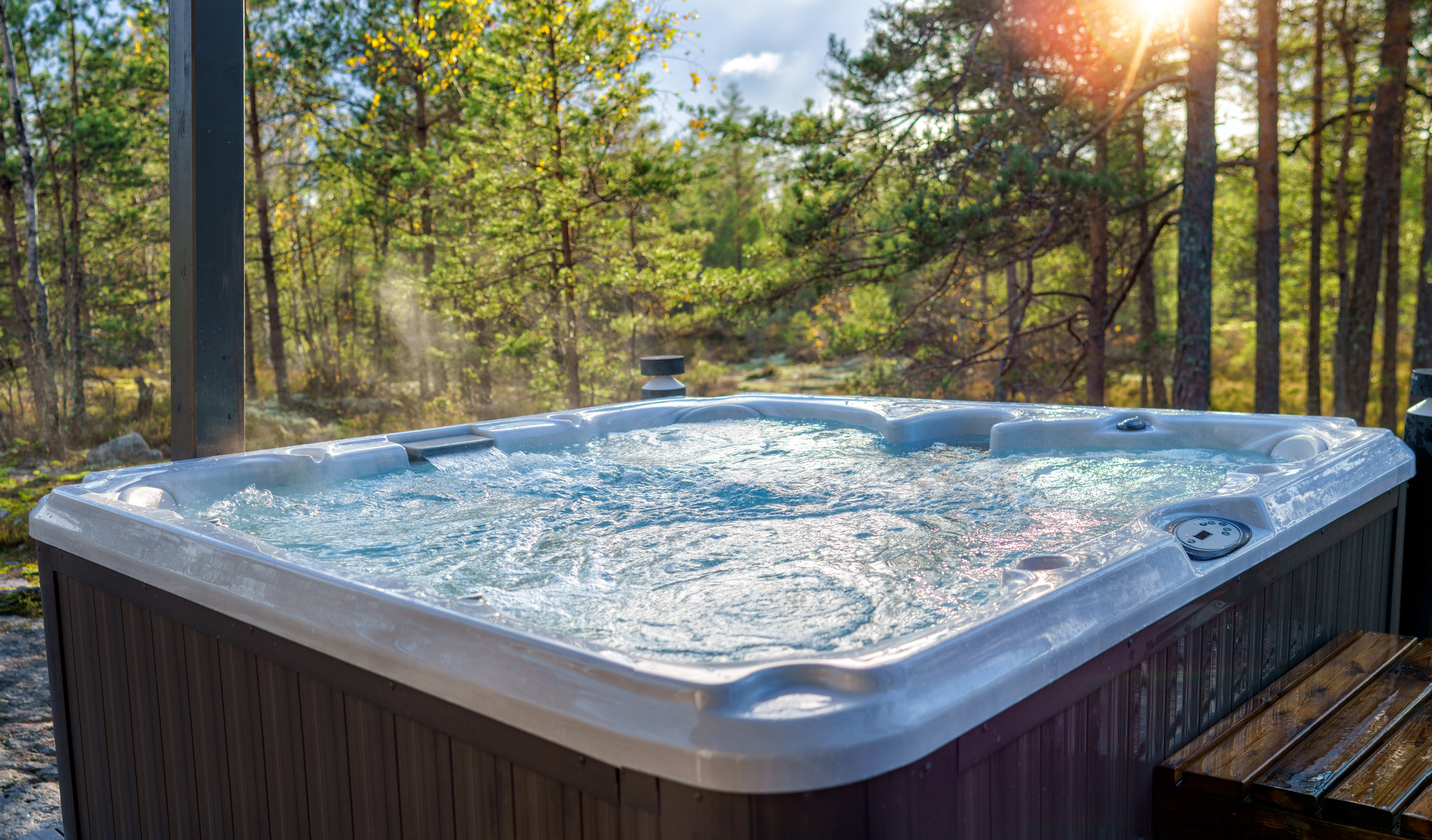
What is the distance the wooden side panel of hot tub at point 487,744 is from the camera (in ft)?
3.00

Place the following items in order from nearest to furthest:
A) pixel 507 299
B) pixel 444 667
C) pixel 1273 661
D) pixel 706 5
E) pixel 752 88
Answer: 1. pixel 444 667
2. pixel 1273 661
3. pixel 706 5
4. pixel 507 299
5. pixel 752 88

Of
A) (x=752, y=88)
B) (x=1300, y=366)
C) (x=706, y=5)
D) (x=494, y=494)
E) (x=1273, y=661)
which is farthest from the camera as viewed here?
(x=752, y=88)

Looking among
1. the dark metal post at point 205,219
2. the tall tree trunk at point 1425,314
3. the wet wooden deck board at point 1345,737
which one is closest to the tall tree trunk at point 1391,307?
the tall tree trunk at point 1425,314

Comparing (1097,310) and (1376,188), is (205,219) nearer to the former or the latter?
(1097,310)

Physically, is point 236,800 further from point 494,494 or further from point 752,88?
point 752,88

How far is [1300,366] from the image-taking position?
1394 cm

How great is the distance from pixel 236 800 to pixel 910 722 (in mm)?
1142

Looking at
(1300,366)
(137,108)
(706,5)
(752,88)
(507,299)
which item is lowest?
(1300,366)

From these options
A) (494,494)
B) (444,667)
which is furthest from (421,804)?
(494,494)

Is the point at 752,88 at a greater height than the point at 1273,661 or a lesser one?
greater

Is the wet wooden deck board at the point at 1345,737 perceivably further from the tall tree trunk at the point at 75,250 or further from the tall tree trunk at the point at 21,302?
the tall tree trunk at the point at 75,250

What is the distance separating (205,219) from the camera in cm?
230

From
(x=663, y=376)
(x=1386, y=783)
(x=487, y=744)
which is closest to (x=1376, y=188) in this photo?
(x=663, y=376)

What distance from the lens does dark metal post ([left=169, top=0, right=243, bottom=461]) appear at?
2.26 meters
